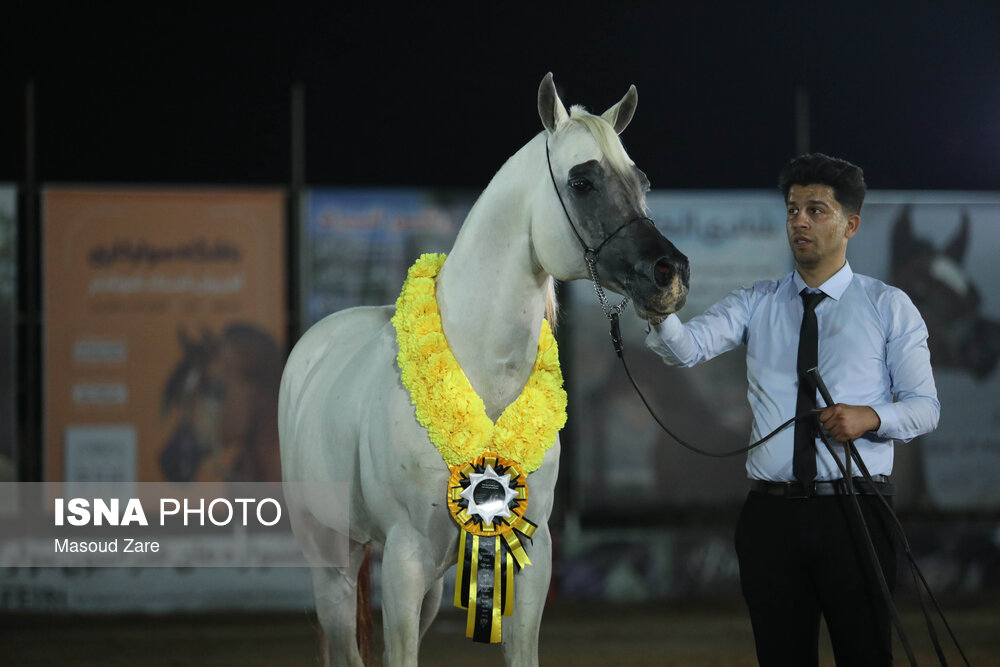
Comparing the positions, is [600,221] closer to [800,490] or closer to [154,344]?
[800,490]

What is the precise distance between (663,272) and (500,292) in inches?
19.5

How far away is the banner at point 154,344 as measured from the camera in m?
7.26

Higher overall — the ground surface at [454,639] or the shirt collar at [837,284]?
the shirt collar at [837,284]

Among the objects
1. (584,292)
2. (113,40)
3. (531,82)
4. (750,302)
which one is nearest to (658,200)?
(584,292)

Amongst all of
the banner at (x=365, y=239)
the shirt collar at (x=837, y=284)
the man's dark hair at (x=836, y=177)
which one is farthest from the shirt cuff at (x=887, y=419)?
the banner at (x=365, y=239)

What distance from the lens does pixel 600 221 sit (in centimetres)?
251

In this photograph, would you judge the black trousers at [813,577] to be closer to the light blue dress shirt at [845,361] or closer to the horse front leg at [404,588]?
the light blue dress shirt at [845,361]

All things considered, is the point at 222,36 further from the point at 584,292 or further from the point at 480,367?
the point at 480,367

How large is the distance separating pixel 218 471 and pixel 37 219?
2.16m

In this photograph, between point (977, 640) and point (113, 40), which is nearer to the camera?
point (977, 640)

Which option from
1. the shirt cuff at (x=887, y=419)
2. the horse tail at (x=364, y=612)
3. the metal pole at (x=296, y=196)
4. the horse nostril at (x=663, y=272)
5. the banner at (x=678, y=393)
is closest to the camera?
the horse nostril at (x=663, y=272)

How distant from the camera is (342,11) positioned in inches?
320

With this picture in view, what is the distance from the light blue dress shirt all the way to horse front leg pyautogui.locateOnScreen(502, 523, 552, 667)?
0.57 meters

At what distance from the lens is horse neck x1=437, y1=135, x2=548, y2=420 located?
Answer: 2.70 metres
